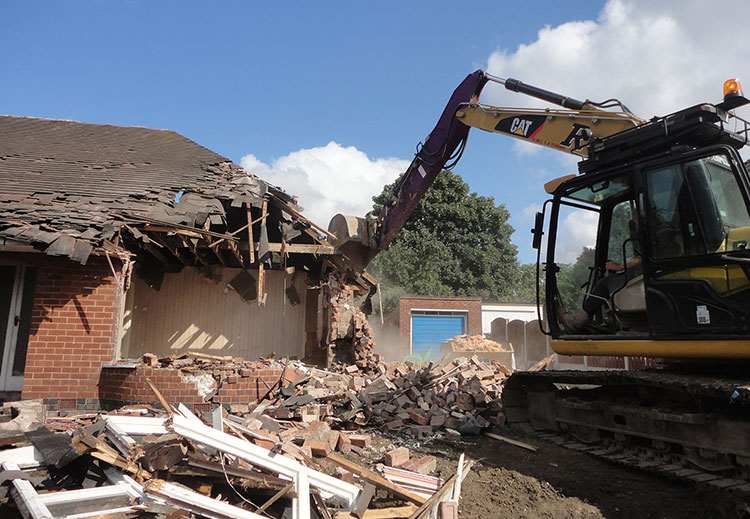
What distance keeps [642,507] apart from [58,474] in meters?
4.71

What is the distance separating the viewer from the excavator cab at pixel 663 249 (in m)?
4.21

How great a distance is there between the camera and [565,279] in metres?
5.69

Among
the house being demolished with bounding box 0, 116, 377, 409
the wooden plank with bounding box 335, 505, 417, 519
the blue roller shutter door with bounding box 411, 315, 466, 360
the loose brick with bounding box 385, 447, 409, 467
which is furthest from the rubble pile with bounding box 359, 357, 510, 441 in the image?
the blue roller shutter door with bounding box 411, 315, 466, 360

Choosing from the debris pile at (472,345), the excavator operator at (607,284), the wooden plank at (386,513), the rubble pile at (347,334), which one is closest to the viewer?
the wooden plank at (386,513)

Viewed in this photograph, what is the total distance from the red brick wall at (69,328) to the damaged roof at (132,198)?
62 centimetres

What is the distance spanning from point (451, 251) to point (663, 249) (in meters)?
26.4

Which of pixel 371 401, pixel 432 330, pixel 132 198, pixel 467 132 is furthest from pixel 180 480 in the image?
pixel 432 330

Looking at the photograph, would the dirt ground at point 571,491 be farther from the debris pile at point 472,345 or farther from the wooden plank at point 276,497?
the debris pile at point 472,345

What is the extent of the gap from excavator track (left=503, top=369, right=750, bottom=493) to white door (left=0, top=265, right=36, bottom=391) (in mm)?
7366

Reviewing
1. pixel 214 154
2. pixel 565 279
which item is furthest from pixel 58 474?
pixel 214 154

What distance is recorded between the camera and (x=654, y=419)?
4.77 metres

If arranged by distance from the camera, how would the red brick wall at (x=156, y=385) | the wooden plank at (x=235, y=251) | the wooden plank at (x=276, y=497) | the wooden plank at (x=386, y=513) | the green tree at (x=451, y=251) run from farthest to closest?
1. the green tree at (x=451, y=251)
2. the wooden plank at (x=235, y=251)
3. the red brick wall at (x=156, y=385)
4. the wooden plank at (x=386, y=513)
5. the wooden plank at (x=276, y=497)

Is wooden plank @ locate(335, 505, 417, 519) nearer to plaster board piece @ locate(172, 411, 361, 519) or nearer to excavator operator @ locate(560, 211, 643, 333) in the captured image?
plaster board piece @ locate(172, 411, 361, 519)

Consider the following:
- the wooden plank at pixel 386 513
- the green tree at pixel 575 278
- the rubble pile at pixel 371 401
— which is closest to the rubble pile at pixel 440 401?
the rubble pile at pixel 371 401
